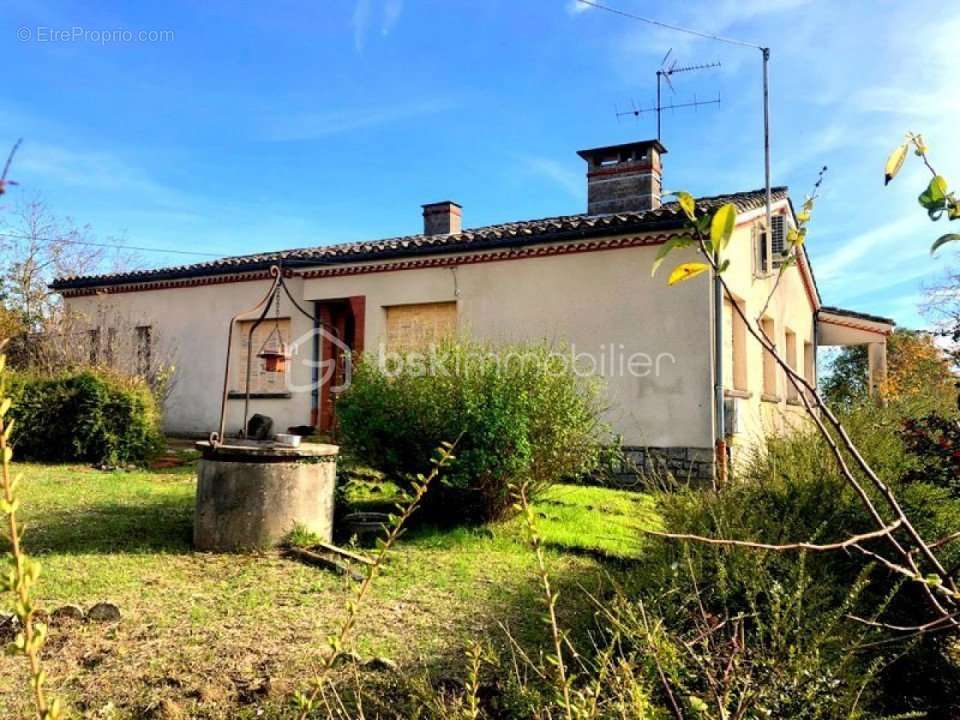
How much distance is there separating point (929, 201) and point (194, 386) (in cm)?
1685

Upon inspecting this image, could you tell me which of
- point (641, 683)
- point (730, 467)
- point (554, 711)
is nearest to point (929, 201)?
point (641, 683)

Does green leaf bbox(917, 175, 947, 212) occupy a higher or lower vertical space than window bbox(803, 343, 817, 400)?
lower

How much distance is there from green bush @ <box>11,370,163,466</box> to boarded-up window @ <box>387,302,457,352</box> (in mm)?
4670

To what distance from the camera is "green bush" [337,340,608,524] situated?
7.34m

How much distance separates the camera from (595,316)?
39.9 feet

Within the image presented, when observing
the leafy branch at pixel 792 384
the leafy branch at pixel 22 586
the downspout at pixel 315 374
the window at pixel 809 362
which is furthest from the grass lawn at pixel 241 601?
the window at pixel 809 362

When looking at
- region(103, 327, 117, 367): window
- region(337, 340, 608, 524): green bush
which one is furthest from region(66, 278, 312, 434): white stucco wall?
region(337, 340, 608, 524): green bush

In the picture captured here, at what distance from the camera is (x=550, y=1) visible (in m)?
4.71

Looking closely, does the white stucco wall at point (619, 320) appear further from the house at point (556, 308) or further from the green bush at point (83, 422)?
the green bush at point (83, 422)

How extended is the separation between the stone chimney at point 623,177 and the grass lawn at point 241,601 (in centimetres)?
870

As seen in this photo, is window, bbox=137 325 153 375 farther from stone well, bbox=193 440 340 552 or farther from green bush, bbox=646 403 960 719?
green bush, bbox=646 403 960 719

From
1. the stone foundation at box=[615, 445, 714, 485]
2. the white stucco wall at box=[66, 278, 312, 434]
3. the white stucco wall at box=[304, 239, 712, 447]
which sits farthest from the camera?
the white stucco wall at box=[66, 278, 312, 434]

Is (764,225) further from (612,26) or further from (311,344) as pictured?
(311,344)

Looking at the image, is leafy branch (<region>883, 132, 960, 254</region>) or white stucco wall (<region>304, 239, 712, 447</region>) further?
white stucco wall (<region>304, 239, 712, 447</region>)
